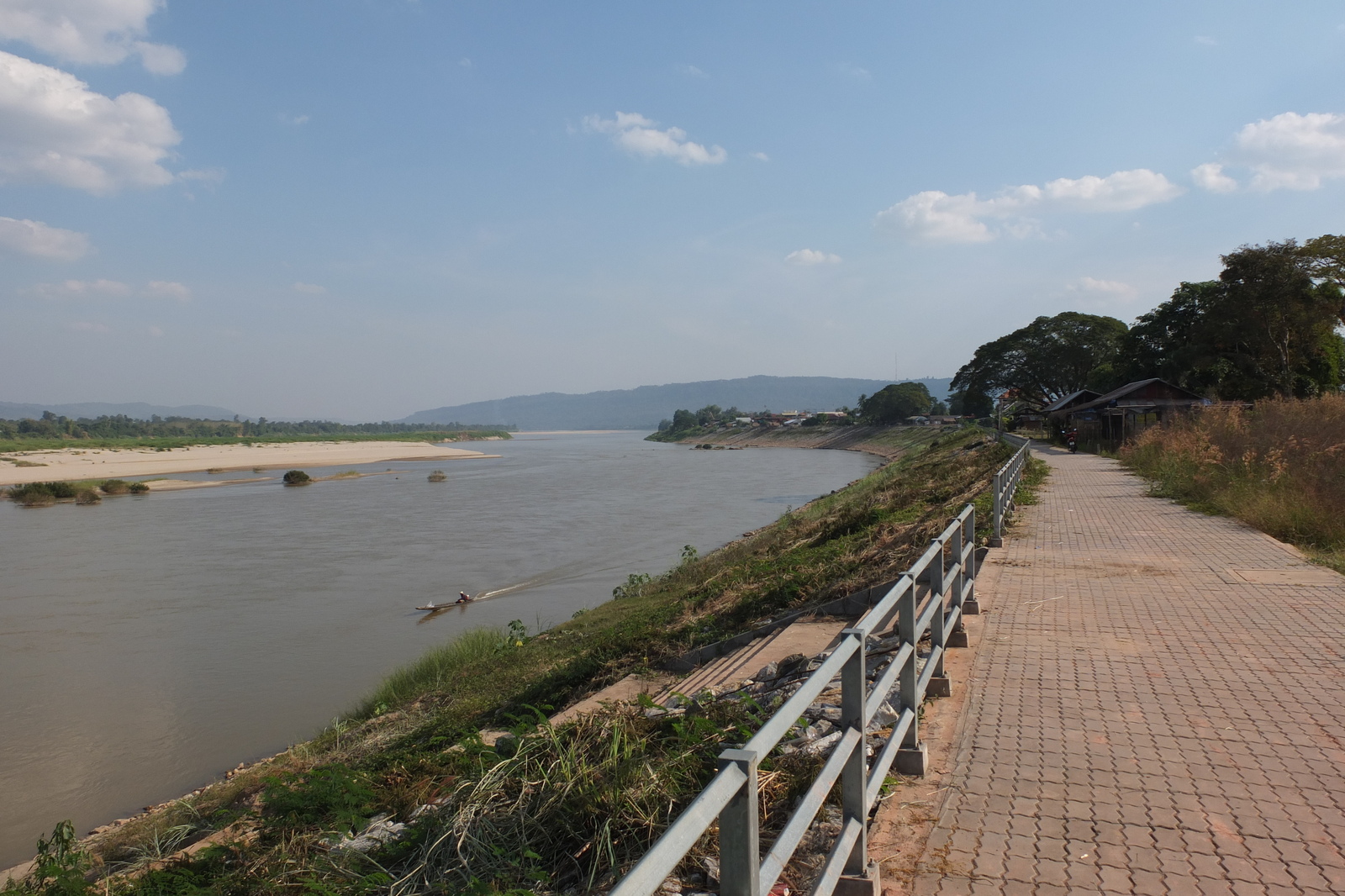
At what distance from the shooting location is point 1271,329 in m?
36.6

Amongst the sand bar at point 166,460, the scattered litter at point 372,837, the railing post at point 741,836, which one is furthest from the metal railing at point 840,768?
the sand bar at point 166,460

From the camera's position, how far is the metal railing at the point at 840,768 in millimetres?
1630

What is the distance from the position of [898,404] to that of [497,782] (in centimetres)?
10763

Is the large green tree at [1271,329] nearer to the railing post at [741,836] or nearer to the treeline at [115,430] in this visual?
the railing post at [741,836]

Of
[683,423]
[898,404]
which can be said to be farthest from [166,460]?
[683,423]

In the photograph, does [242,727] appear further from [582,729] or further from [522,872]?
[522,872]

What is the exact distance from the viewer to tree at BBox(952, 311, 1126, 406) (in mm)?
67562

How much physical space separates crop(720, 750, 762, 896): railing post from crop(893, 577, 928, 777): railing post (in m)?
2.03

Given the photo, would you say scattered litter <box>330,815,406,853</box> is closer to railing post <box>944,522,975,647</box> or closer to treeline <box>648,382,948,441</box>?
railing post <box>944,522,975,647</box>

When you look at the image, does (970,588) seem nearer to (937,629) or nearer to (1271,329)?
(937,629)

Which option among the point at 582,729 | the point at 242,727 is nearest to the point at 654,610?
the point at 242,727

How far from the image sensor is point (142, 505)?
→ 39.9m

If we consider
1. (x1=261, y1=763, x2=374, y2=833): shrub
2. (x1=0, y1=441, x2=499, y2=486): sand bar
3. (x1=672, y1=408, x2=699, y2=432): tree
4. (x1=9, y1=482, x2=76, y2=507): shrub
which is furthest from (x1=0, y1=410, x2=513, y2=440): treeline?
(x1=261, y1=763, x2=374, y2=833): shrub

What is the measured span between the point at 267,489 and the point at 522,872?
169 ft
